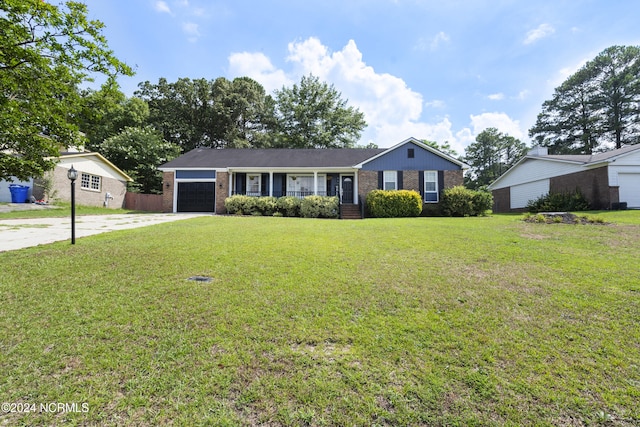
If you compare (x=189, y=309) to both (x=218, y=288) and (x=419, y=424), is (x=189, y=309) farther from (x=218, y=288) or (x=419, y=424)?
(x=419, y=424)

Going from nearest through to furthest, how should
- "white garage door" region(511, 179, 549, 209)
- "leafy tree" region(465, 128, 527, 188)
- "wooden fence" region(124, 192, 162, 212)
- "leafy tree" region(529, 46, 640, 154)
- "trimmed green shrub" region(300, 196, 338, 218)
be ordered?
1. "trimmed green shrub" region(300, 196, 338, 218)
2. "white garage door" region(511, 179, 549, 209)
3. "wooden fence" region(124, 192, 162, 212)
4. "leafy tree" region(529, 46, 640, 154)
5. "leafy tree" region(465, 128, 527, 188)

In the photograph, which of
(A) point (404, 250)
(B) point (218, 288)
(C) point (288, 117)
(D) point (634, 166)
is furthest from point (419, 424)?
(C) point (288, 117)

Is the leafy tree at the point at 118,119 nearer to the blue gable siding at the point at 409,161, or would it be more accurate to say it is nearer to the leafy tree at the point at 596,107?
the blue gable siding at the point at 409,161

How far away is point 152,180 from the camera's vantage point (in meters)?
26.6

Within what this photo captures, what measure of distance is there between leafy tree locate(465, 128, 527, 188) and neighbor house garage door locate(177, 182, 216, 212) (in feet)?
127

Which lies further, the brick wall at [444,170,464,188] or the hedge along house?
the hedge along house

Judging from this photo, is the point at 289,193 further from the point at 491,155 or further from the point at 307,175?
the point at 491,155

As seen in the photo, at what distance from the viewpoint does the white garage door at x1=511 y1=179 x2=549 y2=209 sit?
70.3ft

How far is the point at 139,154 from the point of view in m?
25.4

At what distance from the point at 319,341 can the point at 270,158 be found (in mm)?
19430

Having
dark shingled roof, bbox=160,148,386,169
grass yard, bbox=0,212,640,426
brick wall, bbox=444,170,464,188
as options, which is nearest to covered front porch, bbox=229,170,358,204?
dark shingled roof, bbox=160,148,386,169

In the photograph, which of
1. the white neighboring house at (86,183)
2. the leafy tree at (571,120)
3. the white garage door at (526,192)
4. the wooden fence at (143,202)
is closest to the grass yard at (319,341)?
the white neighboring house at (86,183)

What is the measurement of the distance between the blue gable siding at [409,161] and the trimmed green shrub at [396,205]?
2.74m

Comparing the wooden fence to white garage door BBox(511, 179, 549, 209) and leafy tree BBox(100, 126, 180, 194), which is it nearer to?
leafy tree BBox(100, 126, 180, 194)
